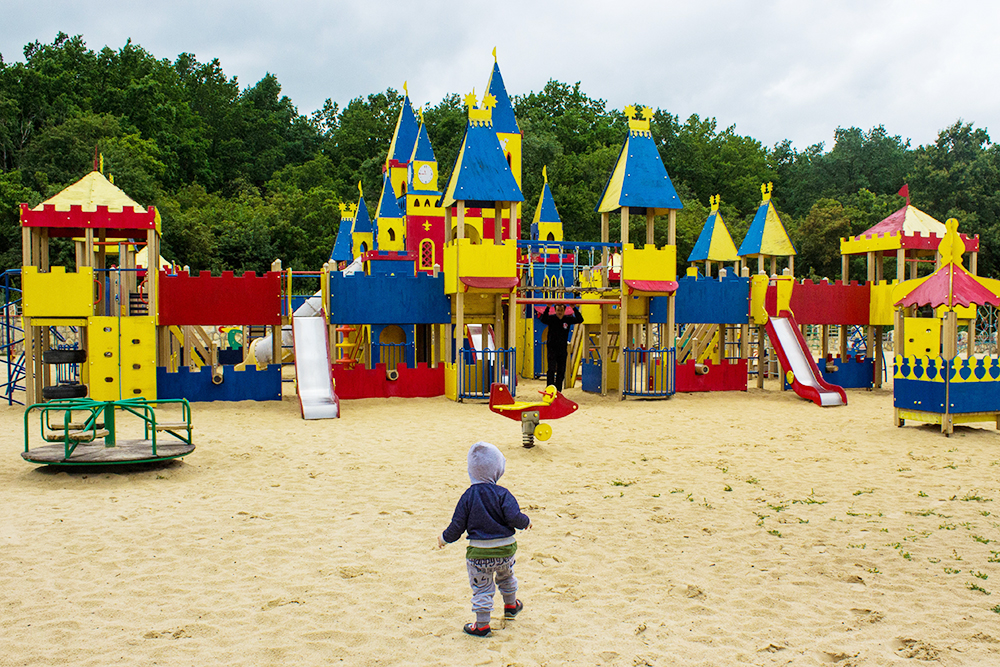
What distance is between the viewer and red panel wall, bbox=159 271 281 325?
53.9 feet

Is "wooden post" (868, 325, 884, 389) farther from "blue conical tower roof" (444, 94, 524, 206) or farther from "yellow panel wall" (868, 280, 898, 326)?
"blue conical tower roof" (444, 94, 524, 206)

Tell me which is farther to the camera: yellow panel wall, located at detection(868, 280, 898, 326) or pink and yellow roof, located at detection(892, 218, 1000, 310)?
yellow panel wall, located at detection(868, 280, 898, 326)

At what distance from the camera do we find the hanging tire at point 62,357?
14.7 m

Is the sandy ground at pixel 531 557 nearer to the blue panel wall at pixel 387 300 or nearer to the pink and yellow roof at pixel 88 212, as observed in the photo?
the pink and yellow roof at pixel 88 212

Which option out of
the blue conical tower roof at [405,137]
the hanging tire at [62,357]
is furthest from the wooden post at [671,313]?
the hanging tire at [62,357]

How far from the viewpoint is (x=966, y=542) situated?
6.73 metres

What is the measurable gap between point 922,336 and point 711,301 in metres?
4.73

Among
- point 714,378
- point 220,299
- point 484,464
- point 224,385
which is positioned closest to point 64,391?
point 224,385

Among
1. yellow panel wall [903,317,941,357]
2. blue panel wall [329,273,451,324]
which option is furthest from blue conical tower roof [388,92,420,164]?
yellow panel wall [903,317,941,357]

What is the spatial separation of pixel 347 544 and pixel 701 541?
3.07m

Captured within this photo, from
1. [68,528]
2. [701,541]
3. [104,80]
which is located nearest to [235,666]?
[68,528]

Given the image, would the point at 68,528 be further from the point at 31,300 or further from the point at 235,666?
the point at 31,300

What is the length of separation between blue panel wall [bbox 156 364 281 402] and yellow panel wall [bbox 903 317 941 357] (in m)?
13.8

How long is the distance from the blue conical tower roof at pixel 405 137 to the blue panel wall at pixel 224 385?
12.6 meters
